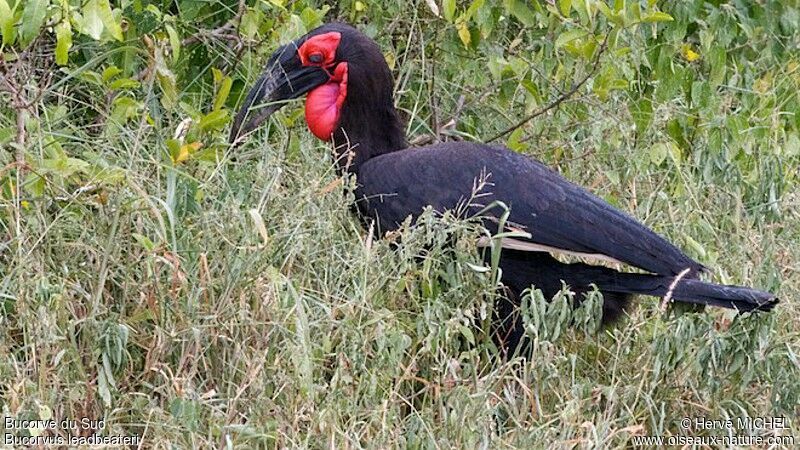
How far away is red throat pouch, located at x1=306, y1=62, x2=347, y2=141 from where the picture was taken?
402cm

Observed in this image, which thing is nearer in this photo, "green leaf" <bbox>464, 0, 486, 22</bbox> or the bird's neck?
the bird's neck

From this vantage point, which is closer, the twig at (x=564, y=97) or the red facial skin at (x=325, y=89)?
the red facial skin at (x=325, y=89)

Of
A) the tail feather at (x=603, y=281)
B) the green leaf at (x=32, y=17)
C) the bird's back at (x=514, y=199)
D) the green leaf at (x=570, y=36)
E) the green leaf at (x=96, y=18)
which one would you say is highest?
the green leaf at (x=32, y=17)

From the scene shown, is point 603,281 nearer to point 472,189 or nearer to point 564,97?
point 472,189

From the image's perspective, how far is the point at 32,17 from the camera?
10.2ft

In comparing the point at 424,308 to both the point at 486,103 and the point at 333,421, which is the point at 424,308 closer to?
the point at 333,421

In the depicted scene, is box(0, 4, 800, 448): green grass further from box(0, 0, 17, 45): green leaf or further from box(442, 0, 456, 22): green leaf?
box(442, 0, 456, 22): green leaf

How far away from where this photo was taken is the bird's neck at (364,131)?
399 centimetres

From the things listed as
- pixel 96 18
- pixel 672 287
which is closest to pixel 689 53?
pixel 672 287

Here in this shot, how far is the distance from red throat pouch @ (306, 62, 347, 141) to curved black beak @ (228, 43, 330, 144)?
0.10 feet

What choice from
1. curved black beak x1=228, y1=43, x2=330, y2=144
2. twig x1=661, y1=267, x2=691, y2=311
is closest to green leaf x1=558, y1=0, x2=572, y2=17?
curved black beak x1=228, y1=43, x2=330, y2=144

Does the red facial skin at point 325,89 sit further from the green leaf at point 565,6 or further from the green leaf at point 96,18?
the green leaf at point 96,18

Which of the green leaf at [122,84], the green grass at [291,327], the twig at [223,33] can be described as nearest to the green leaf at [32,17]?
the green grass at [291,327]

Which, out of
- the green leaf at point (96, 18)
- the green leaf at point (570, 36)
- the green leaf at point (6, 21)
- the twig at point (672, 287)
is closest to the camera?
the green leaf at point (6, 21)
